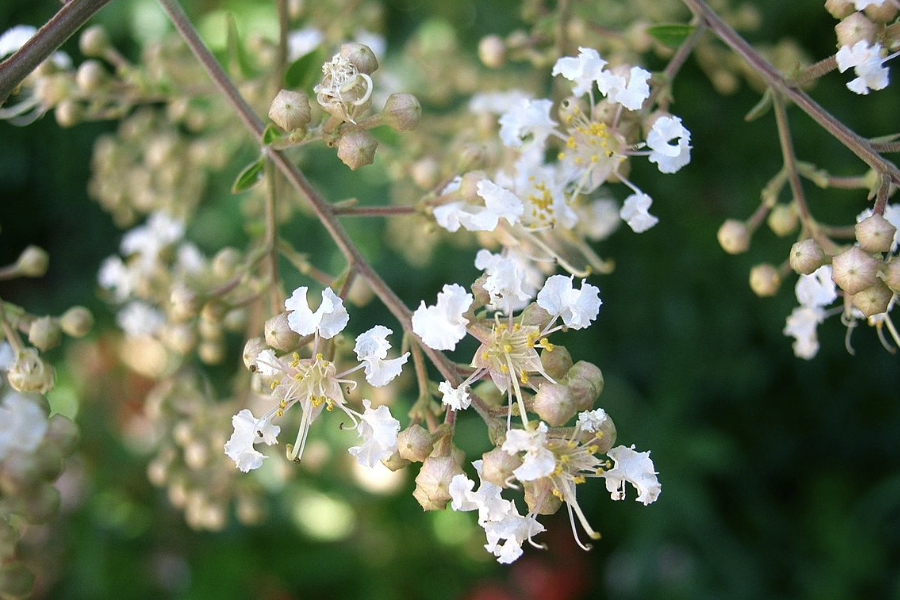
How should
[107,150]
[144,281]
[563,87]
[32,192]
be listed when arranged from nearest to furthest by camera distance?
[563,87]
[144,281]
[107,150]
[32,192]

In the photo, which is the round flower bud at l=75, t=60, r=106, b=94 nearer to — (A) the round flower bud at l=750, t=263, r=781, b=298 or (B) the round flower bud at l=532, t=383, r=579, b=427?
(B) the round flower bud at l=532, t=383, r=579, b=427

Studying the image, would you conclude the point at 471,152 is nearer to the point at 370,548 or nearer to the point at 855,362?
the point at 370,548

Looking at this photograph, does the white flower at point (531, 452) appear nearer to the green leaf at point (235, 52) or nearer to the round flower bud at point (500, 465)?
the round flower bud at point (500, 465)

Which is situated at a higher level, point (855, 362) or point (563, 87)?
point (563, 87)

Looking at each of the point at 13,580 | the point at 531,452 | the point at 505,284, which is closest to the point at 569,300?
the point at 505,284

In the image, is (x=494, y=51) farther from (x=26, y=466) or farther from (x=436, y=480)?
(x=26, y=466)

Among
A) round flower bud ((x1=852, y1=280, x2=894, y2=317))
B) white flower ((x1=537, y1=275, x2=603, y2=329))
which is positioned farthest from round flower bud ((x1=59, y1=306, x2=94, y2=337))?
round flower bud ((x1=852, y1=280, x2=894, y2=317))

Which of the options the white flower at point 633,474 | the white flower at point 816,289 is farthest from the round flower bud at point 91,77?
the white flower at point 816,289

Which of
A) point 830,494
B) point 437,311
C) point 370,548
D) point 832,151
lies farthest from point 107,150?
point 830,494
